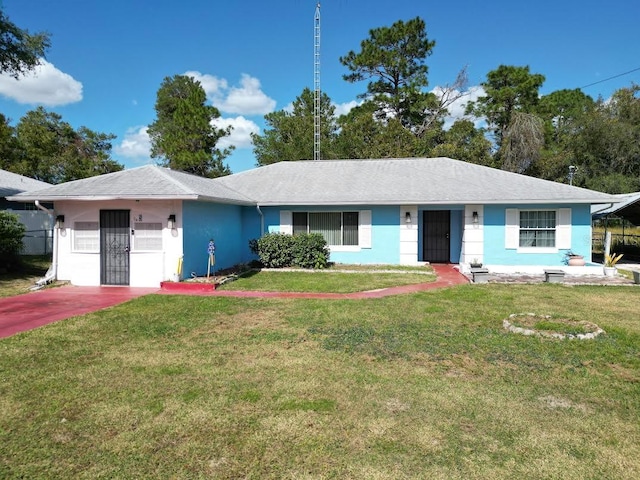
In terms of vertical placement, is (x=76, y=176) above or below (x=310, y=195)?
above

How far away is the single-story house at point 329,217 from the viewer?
11.5 meters

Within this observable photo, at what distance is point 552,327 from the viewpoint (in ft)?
21.8

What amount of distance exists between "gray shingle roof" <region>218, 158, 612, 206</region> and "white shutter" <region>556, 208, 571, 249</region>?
0.59 metres

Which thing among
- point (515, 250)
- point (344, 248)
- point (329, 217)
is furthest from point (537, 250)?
point (329, 217)

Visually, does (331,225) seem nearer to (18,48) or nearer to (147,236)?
(147,236)

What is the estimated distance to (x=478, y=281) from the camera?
11.9 meters

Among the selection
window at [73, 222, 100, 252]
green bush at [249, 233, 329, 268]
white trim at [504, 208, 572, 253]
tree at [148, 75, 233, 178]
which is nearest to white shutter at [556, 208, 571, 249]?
white trim at [504, 208, 572, 253]

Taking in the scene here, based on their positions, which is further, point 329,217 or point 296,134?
point 296,134

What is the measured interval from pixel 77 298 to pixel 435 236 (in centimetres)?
1244

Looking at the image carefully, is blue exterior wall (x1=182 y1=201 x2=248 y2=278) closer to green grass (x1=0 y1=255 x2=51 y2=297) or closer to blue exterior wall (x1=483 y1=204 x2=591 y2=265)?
green grass (x1=0 y1=255 x2=51 y2=297)

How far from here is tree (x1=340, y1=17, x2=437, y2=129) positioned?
3388 cm

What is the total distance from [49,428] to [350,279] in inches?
363

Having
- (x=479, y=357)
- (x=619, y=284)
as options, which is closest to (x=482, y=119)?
(x=619, y=284)

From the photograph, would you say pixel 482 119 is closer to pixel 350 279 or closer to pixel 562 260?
pixel 562 260
